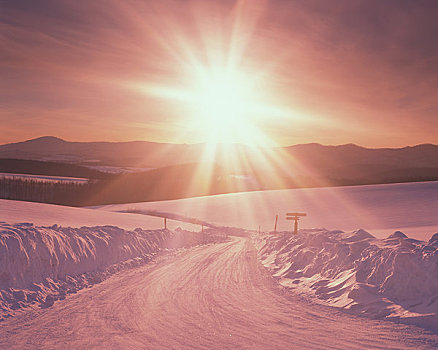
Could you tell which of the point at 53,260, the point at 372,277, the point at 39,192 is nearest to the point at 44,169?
the point at 39,192

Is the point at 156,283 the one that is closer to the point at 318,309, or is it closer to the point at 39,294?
the point at 39,294

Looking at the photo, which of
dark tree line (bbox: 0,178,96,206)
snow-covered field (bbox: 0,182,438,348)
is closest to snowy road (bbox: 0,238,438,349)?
snow-covered field (bbox: 0,182,438,348)

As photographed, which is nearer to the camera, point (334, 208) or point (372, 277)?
point (372, 277)

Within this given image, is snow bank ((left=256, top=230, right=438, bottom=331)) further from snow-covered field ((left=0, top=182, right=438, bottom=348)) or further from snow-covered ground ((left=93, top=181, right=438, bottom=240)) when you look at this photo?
snow-covered ground ((left=93, top=181, right=438, bottom=240))

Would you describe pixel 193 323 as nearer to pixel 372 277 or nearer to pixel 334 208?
pixel 372 277

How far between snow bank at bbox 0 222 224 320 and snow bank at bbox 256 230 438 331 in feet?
20.2

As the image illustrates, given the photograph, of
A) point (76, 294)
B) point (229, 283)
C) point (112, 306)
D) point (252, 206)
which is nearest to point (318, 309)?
point (229, 283)

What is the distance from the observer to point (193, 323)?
24.3ft

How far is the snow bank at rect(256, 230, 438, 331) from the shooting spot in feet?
26.6

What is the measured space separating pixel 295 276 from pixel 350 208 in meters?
38.2

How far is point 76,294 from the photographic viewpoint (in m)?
9.45

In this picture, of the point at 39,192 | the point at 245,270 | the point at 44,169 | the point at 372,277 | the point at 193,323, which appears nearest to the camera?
the point at 193,323

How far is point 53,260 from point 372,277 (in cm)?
934

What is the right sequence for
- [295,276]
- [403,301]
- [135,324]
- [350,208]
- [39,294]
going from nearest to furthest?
[135,324]
[403,301]
[39,294]
[295,276]
[350,208]
